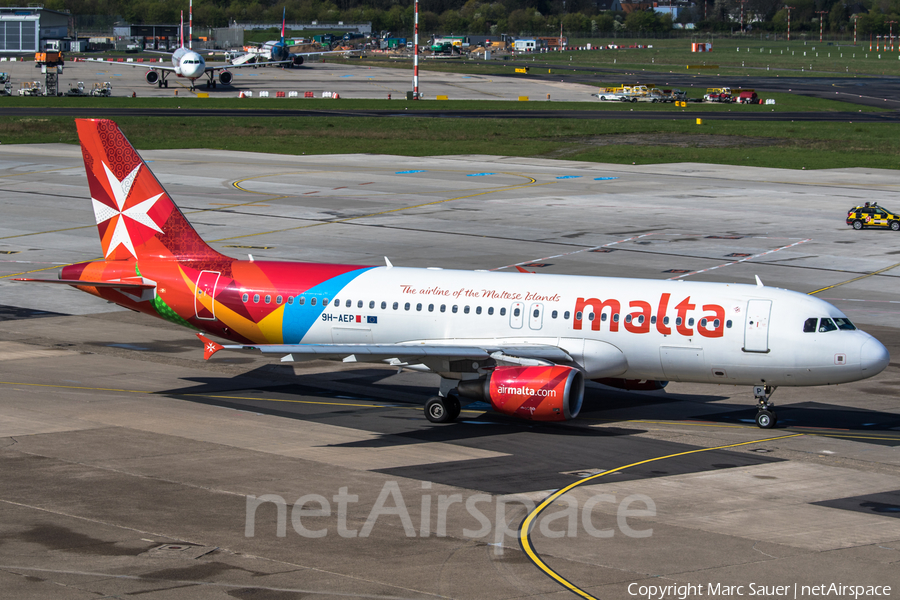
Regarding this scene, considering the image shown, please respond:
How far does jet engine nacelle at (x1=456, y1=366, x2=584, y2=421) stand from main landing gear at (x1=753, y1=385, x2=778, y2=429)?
578 cm

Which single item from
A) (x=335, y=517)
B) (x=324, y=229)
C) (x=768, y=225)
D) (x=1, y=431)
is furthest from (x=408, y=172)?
(x=335, y=517)

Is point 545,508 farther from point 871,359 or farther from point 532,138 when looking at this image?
point 532,138

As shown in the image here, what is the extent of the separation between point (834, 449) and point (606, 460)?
269 inches

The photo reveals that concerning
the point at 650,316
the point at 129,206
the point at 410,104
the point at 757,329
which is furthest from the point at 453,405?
the point at 410,104

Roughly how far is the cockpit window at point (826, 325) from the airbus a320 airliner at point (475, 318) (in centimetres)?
3

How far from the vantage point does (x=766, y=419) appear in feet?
109

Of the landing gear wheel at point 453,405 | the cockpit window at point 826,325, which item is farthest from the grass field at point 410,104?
the cockpit window at point 826,325

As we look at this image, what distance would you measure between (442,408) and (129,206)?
1420 centimetres

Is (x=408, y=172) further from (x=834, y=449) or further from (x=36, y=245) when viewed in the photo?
(x=834, y=449)

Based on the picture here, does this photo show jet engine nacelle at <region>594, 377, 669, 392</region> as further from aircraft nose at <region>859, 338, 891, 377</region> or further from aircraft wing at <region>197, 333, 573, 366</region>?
aircraft nose at <region>859, 338, 891, 377</region>

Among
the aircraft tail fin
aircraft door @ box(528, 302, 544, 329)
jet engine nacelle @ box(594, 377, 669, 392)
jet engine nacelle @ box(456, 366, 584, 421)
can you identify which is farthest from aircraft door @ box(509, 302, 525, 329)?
the aircraft tail fin

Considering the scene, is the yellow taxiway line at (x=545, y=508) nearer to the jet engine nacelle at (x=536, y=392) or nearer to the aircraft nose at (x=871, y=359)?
the aircraft nose at (x=871, y=359)

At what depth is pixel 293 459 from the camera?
29.2m

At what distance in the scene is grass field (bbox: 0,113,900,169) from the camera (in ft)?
354
